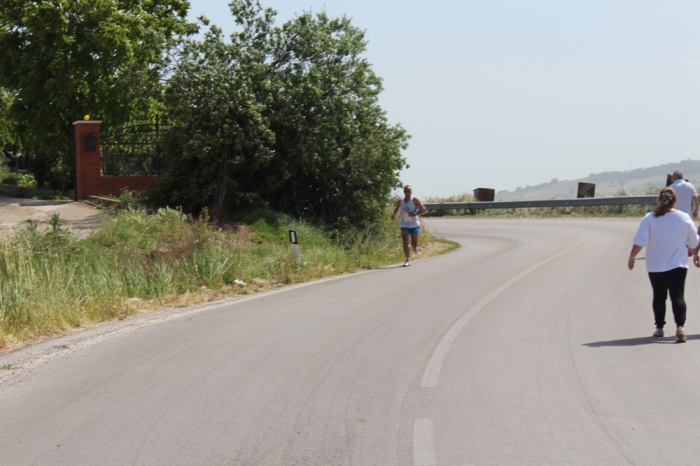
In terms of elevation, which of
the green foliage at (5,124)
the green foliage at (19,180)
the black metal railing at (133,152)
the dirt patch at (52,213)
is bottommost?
the dirt patch at (52,213)

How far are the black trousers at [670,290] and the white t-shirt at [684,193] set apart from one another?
7.87m

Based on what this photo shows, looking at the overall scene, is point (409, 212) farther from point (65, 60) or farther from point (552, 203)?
point (552, 203)

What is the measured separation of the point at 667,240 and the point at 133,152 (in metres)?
19.1

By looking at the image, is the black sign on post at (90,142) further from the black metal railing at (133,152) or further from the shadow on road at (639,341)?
the shadow on road at (639,341)

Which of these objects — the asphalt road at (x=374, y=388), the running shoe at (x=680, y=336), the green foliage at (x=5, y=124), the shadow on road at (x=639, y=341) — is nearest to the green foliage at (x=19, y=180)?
the green foliage at (x=5, y=124)

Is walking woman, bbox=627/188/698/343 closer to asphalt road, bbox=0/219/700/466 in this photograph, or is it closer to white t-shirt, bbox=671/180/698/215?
asphalt road, bbox=0/219/700/466

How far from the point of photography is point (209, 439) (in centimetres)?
607

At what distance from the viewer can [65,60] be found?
2883 centimetres

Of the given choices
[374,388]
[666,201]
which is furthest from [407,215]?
[374,388]

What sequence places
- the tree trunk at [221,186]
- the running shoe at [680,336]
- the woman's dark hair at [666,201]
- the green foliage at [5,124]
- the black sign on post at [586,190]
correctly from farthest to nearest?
the green foliage at [5,124], the black sign on post at [586,190], the tree trunk at [221,186], the woman's dark hair at [666,201], the running shoe at [680,336]

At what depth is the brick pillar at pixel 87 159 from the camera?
25.2 metres

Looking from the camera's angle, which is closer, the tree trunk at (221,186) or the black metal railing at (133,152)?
the tree trunk at (221,186)

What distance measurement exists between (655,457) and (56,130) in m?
28.8

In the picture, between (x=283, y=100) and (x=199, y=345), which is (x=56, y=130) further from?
(x=199, y=345)
